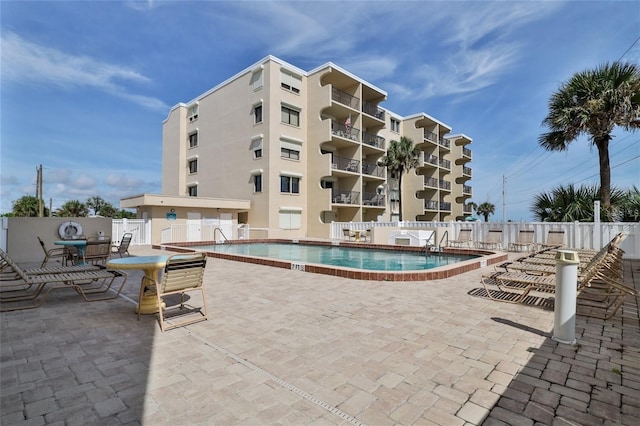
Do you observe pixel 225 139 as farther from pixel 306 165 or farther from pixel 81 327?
pixel 81 327

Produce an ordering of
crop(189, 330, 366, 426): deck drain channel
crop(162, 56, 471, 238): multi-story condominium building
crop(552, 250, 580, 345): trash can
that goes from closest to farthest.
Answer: crop(189, 330, 366, 426): deck drain channel → crop(552, 250, 580, 345): trash can → crop(162, 56, 471, 238): multi-story condominium building

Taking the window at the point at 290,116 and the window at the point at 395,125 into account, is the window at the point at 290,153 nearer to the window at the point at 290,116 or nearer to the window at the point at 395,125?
the window at the point at 290,116

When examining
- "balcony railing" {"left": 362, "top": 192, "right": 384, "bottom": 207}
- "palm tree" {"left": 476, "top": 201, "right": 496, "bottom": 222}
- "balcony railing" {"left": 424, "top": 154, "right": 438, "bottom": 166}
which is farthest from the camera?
"palm tree" {"left": 476, "top": 201, "right": 496, "bottom": 222}

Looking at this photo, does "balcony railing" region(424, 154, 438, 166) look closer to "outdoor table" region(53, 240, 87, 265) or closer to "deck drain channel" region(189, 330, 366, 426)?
"outdoor table" region(53, 240, 87, 265)

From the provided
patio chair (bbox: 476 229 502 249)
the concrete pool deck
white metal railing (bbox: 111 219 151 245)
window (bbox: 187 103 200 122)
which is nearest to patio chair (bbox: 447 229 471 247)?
patio chair (bbox: 476 229 502 249)

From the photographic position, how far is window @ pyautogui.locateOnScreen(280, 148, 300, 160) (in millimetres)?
25500

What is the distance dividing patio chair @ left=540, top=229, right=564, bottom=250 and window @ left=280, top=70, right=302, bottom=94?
21.2 meters

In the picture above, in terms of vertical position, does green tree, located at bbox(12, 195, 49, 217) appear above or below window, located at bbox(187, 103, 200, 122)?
below

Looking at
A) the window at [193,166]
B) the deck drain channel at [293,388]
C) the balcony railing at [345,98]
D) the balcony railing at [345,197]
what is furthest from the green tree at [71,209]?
the deck drain channel at [293,388]

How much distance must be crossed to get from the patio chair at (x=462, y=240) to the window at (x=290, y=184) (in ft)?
46.1

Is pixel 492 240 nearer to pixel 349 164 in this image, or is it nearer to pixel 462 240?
pixel 462 240

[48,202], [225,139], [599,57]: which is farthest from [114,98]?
[48,202]

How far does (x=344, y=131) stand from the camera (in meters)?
28.2

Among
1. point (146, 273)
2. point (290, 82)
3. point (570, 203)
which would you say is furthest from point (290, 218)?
point (146, 273)
